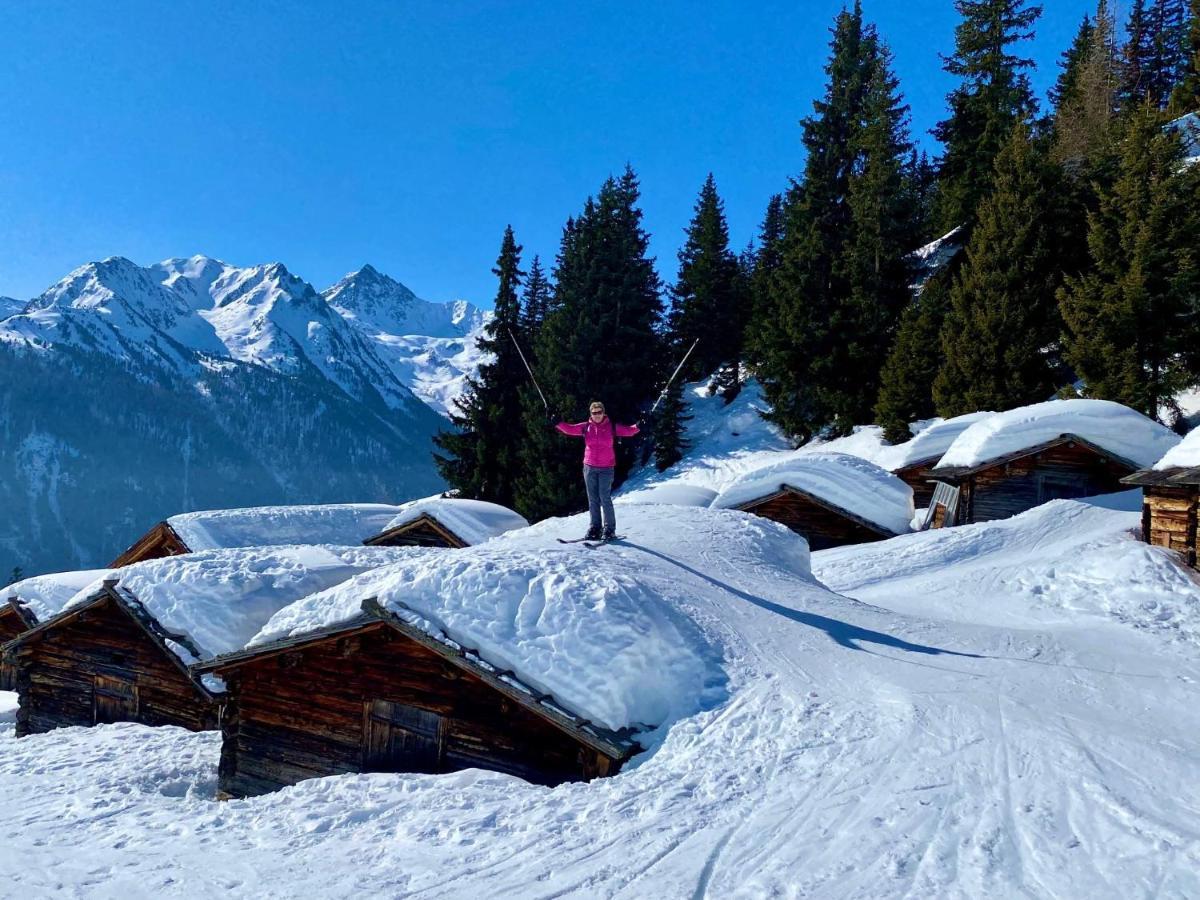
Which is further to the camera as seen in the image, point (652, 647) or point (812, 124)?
point (812, 124)

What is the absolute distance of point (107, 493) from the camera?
190000mm

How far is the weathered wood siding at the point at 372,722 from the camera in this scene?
8672 millimetres

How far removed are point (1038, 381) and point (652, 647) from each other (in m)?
29.8

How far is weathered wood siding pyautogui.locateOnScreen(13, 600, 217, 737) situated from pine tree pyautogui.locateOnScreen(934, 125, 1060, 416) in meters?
31.9

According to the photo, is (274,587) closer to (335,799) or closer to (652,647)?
(335,799)

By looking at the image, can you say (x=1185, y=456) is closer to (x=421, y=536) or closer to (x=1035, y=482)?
(x=1035, y=482)

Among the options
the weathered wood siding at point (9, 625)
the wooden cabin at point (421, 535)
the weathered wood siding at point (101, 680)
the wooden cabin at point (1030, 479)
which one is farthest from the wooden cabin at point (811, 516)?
the weathered wood siding at point (9, 625)

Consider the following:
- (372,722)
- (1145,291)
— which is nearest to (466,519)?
(372,722)

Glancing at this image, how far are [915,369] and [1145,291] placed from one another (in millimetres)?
10430

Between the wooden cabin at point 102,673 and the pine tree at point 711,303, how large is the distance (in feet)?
127

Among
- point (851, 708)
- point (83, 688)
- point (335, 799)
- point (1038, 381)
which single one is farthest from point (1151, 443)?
point (83, 688)

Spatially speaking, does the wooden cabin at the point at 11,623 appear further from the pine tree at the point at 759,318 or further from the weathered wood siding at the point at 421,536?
the pine tree at the point at 759,318

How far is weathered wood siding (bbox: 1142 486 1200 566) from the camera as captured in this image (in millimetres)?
14617

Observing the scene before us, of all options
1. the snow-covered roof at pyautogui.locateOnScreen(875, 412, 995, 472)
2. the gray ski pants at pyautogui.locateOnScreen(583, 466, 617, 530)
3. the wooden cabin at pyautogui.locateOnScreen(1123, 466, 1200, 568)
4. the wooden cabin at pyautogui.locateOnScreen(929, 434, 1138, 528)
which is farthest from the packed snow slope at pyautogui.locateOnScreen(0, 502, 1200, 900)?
the snow-covered roof at pyautogui.locateOnScreen(875, 412, 995, 472)
